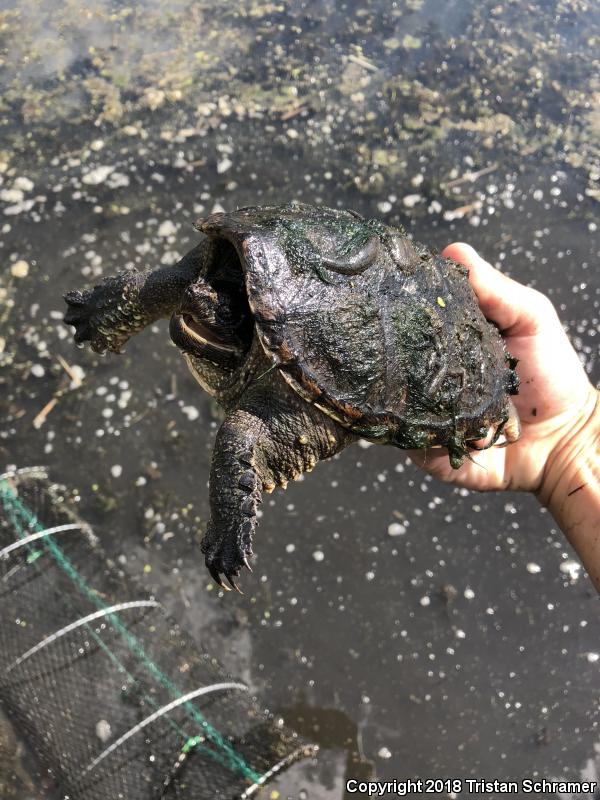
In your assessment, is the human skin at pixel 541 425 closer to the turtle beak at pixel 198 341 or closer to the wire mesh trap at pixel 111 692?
the turtle beak at pixel 198 341

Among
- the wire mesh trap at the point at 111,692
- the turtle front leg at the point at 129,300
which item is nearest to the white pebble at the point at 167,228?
the turtle front leg at the point at 129,300

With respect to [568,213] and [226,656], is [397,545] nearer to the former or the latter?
[226,656]

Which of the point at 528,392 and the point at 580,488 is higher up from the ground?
the point at 528,392

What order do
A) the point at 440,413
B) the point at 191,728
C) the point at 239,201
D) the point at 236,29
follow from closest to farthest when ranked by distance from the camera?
the point at 440,413
the point at 191,728
the point at 239,201
the point at 236,29

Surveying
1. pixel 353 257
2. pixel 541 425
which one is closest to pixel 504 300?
pixel 541 425

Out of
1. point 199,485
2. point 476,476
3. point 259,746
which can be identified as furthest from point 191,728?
point 476,476

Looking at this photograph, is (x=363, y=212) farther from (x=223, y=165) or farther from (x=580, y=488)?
(x=580, y=488)
